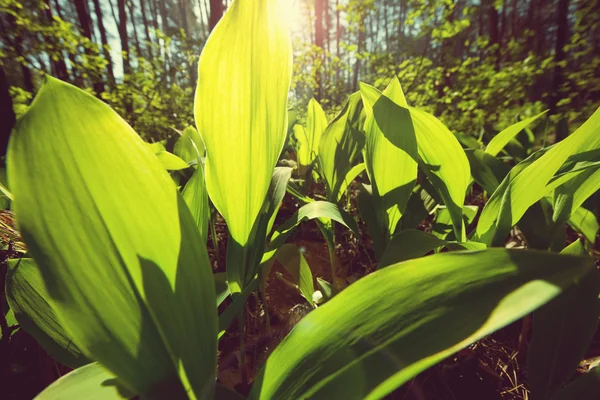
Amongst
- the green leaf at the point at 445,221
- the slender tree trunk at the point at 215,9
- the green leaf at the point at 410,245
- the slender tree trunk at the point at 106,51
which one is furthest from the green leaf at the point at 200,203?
the slender tree trunk at the point at 215,9

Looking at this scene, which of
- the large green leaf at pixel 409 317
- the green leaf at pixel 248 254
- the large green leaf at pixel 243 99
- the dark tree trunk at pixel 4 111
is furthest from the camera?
the dark tree trunk at pixel 4 111

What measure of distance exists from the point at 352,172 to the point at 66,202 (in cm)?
80

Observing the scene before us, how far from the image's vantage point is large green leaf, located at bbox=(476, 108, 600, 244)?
1.56ft

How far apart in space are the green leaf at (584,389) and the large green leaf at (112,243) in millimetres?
375

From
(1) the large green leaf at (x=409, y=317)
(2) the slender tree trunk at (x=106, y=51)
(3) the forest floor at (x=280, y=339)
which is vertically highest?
(2) the slender tree trunk at (x=106, y=51)

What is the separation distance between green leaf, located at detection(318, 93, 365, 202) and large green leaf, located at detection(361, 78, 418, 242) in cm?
17

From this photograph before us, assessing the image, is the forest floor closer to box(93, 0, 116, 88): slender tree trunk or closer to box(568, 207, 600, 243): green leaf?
box(568, 207, 600, 243): green leaf

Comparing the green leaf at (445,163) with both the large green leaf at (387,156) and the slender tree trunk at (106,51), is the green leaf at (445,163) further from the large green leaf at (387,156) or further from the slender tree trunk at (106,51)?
the slender tree trunk at (106,51)

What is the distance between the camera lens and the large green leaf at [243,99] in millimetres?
378

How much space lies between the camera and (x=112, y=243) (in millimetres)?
286

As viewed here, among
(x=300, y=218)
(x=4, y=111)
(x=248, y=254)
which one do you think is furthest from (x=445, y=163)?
(x=4, y=111)

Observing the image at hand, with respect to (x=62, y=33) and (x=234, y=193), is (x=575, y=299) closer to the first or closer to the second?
(x=234, y=193)

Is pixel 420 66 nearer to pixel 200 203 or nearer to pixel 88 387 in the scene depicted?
pixel 200 203

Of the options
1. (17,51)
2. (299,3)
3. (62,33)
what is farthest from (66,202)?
(299,3)
